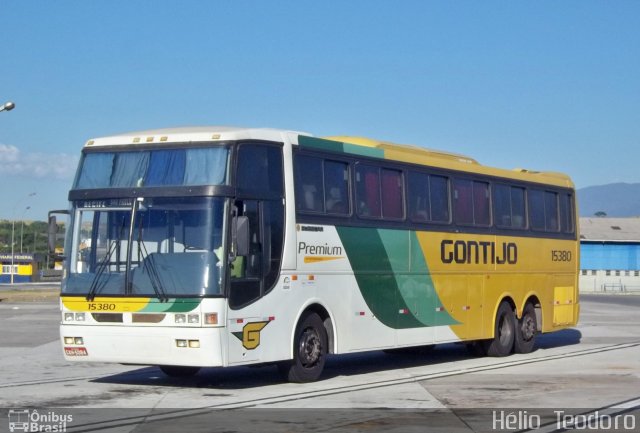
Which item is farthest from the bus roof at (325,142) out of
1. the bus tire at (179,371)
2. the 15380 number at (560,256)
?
the bus tire at (179,371)

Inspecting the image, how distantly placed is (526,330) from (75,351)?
399 inches

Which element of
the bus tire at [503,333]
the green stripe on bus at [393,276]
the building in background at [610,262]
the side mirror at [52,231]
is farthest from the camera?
the building in background at [610,262]

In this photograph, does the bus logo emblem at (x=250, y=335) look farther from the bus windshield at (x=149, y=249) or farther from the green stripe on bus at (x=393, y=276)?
the green stripe on bus at (x=393, y=276)

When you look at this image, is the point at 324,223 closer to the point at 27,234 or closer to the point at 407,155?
the point at 407,155

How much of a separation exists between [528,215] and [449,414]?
10.3 meters

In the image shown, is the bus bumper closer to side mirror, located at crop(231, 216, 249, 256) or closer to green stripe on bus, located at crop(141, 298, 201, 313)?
green stripe on bus, located at crop(141, 298, 201, 313)

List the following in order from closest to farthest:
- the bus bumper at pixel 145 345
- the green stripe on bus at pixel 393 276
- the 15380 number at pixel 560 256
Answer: the bus bumper at pixel 145 345 < the green stripe on bus at pixel 393 276 < the 15380 number at pixel 560 256

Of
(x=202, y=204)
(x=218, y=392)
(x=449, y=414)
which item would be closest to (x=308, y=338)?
(x=218, y=392)

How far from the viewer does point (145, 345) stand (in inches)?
528

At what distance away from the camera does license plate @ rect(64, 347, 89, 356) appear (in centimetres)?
1384

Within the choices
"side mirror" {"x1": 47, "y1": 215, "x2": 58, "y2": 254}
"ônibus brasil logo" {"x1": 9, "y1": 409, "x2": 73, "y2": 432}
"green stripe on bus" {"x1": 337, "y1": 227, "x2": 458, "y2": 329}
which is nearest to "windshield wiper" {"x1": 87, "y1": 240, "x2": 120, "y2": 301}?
"side mirror" {"x1": 47, "y1": 215, "x2": 58, "y2": 254}

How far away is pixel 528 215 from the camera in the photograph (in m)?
21.3

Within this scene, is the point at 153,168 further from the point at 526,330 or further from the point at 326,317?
the point at 526,330

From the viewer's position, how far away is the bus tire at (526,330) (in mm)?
20609
